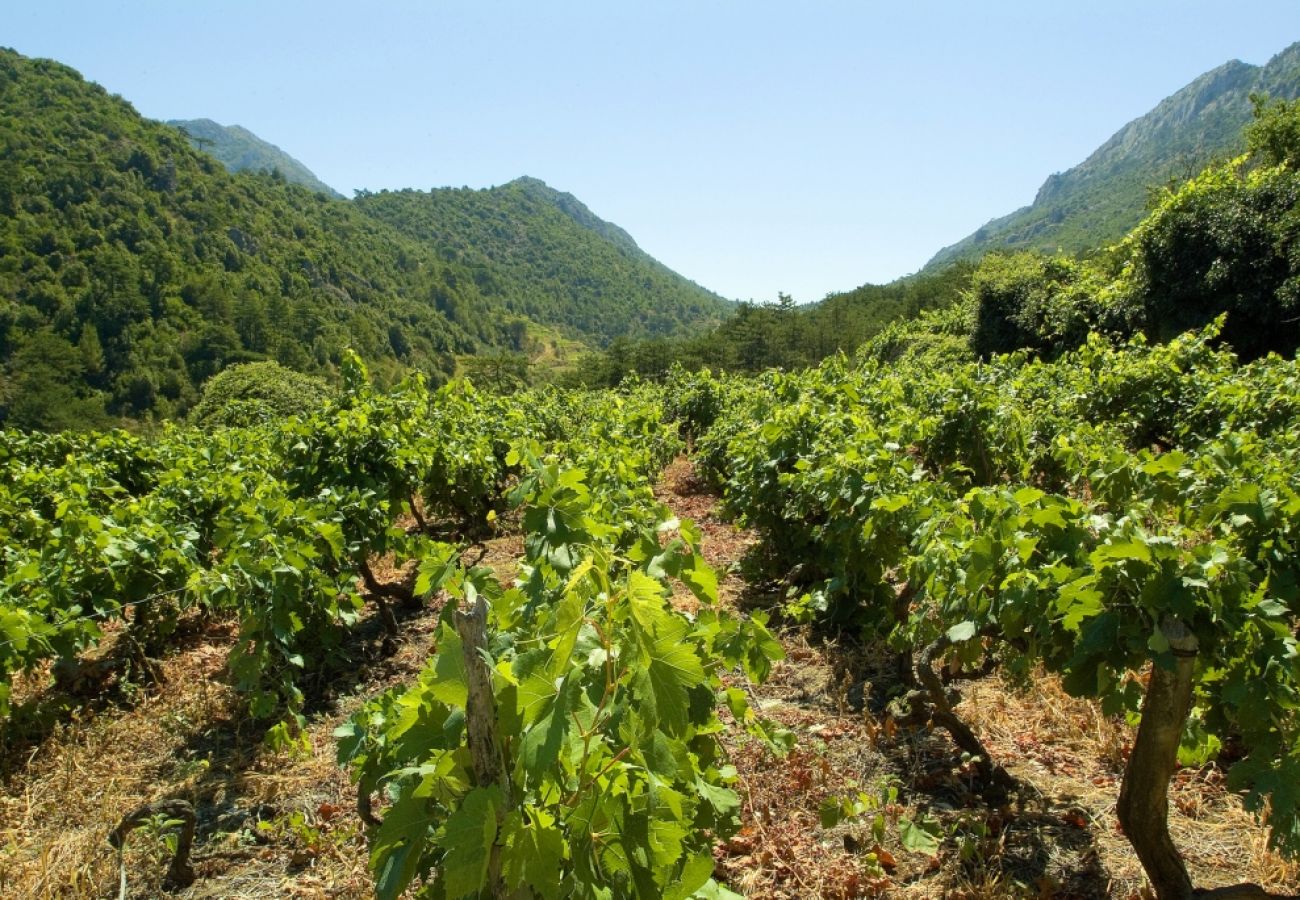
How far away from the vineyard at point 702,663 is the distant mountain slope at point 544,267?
144335 mm

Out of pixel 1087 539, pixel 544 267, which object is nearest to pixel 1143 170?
pixel 544 267

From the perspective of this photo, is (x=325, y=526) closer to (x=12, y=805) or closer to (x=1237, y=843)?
(x=12, y=805)

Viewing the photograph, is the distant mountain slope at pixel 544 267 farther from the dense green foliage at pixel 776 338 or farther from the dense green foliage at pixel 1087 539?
the dense green foliage at pixel 1087 539

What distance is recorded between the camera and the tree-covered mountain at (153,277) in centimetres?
6231

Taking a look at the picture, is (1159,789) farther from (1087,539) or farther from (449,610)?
(449,610)

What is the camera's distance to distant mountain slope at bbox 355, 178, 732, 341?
155 metres

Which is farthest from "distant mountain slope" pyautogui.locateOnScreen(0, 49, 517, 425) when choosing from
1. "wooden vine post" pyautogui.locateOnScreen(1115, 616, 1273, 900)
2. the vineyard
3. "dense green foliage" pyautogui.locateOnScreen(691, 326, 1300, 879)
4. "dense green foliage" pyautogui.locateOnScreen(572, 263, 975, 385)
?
"wooden vine post" pyautogui.locateOnScreen(1115, 616, 1273, 900)

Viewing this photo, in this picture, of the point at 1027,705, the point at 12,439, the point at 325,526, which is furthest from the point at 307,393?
the point at 1027,705

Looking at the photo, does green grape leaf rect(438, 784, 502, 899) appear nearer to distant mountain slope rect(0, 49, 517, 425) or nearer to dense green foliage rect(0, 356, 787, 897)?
dense green foliage rect(0, 356, 787, 897)

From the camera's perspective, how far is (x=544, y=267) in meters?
173

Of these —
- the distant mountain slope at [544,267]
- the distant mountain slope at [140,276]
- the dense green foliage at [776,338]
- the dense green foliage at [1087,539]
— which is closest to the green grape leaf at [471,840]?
the dense green foliage at [1087,539]

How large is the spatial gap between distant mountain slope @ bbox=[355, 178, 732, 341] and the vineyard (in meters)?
144

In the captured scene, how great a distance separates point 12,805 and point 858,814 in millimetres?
4365

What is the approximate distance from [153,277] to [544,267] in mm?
109279
